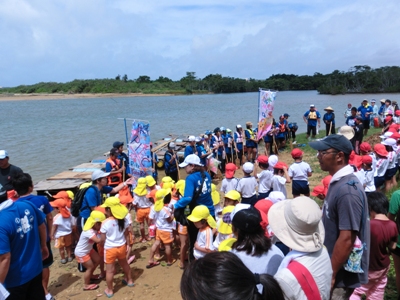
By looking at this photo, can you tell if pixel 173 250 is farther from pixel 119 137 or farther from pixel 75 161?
pixel 119 137

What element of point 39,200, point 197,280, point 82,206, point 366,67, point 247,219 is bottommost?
point 82,206

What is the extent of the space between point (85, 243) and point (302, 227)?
144 inches

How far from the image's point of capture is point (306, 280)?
5.93 feet

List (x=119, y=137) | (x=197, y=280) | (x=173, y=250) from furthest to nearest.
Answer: (x=119, y=137) → (x=173, y=250) → (x=197, y=280)

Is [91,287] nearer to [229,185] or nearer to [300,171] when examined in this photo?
[229,185]

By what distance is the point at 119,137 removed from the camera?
71.7ft

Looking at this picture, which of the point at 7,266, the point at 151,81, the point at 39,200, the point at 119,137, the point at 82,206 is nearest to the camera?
the point at 7,266

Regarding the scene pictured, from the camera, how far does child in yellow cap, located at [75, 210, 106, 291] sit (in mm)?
4426

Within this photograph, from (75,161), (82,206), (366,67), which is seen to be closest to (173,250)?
(82,206)

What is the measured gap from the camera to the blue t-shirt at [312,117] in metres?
14.4

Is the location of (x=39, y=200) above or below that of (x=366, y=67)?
below

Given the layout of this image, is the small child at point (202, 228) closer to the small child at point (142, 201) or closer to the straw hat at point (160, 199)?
the straw hat at point (160, 199)

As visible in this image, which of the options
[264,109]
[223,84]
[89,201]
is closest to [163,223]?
[89,201]

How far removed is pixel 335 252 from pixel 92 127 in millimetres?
26109
